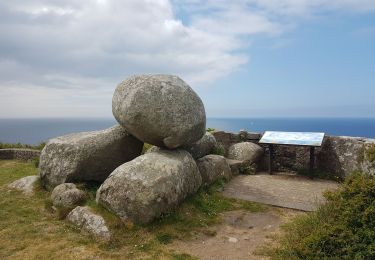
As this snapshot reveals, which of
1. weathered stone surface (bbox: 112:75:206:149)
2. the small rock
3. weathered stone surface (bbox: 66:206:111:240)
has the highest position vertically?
weathered stone surface (bbox: 112:75:206:149)

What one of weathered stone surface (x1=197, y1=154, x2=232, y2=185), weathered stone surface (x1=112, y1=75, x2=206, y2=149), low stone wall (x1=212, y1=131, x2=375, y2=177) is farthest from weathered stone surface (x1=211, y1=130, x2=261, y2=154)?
weathered stone surface (x1=112, y1=75, x2=206, y2=149)

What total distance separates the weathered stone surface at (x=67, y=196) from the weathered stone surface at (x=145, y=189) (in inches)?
36.1

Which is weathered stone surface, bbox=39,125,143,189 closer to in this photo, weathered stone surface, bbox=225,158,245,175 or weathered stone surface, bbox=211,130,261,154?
weathered stone surface, bbox=225,158,245,175

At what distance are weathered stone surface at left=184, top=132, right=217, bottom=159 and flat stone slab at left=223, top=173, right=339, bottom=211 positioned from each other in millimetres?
1412

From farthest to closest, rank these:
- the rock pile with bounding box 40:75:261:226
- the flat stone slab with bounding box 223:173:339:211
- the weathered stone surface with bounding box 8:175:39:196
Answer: the weathered stone surface with bounding box 8:175:39:196 → the flat stone slab with bounding box 223:173:339:211 → the rock pile with bounding box 40:75:261:226

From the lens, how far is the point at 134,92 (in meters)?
9.24

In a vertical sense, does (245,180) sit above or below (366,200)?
below

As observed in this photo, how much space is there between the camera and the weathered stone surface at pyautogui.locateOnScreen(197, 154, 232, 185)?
35.1 feet

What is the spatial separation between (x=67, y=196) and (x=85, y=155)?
4.75 feet

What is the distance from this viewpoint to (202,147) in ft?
40.9

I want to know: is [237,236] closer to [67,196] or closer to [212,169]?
[212,169]

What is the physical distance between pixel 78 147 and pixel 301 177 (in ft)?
24.8

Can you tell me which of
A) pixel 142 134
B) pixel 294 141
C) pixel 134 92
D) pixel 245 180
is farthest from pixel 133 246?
pixel 294 141

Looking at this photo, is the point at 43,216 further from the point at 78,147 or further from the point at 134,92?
the point at 134,92
